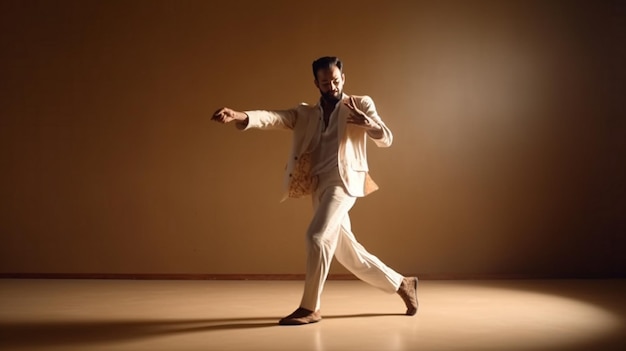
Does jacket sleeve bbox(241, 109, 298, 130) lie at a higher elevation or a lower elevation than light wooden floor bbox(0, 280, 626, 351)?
higher

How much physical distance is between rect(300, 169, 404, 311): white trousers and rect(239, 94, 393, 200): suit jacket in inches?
3.2

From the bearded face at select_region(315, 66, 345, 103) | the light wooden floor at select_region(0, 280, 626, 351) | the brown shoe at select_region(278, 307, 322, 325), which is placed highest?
the bearded face at select_region(315, 66, 345, 103)

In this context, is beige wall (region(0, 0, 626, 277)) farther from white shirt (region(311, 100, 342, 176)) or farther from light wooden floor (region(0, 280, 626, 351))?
white shirt (region(311, 100, 342, 176))

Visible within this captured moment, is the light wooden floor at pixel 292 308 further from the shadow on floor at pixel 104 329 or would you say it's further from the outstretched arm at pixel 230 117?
the outstretched arm at pixel 230 117

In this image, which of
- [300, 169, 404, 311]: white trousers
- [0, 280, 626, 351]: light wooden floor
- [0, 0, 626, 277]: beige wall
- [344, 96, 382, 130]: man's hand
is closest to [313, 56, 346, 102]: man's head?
[344, 96, 382, 130]: man's hand

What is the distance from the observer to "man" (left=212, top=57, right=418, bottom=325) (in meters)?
3.62

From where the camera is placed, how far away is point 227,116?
3.51 metres

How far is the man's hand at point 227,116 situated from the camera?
11.4ft

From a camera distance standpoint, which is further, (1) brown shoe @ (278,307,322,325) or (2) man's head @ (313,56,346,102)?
(2) man's head @ (313,56,346,102)

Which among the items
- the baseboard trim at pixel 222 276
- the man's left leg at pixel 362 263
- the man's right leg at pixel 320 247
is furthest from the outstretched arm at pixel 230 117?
the baseboard trim at pixel 222 276

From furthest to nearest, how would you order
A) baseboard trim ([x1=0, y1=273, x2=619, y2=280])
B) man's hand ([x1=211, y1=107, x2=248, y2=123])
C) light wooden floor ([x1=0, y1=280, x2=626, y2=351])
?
baseboard trim ([x1=0, y1=273, x2=619, y2=280]), man's hand ([x1=211, y1=107, x2=248, y2=123]), light wooden floor ([x1=0, y1=280, x2=626, y2=351])

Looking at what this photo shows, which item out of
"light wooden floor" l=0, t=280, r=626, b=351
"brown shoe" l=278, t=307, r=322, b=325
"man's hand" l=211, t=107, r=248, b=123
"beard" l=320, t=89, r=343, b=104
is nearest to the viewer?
"light wooden floor" l=0, t=280, r=626, b=351

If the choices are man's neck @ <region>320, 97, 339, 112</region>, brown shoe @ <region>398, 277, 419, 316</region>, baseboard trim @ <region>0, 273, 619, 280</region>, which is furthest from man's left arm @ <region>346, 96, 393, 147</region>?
baseboard trim @ <region>0, 273, 619, 280</region>

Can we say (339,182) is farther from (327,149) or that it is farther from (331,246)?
(331,246)
